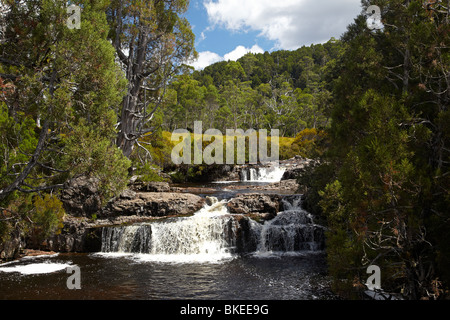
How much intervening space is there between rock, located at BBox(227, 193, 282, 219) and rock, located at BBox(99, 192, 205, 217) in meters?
2.30

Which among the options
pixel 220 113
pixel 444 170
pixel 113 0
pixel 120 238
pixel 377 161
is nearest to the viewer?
pixel 377 161

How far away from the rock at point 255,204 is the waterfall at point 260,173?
15278mm

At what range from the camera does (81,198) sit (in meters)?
17.4

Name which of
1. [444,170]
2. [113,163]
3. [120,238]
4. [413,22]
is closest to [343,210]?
[444,170]

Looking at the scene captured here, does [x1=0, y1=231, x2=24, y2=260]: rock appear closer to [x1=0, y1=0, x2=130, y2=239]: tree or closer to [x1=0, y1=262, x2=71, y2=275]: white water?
[x1=0, y1=262, x2=71, y2=275]: white water

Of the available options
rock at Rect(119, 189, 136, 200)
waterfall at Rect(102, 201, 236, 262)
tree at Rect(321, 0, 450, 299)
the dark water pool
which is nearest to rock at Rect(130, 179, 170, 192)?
rock at Rect(119, 189, 136, 200)

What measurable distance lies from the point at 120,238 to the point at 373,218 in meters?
12.7

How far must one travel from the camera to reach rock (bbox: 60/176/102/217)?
17094 mm

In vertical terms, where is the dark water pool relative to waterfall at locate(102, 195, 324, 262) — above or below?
below

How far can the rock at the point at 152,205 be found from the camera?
58.9 ft

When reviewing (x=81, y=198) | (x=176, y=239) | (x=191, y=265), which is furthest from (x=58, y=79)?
(x=81, y=198)

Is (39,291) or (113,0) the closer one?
(39,291)

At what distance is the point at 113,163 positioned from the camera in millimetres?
9289
